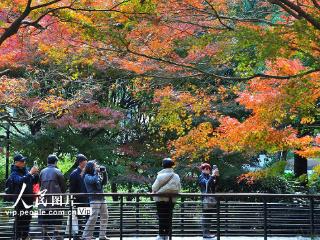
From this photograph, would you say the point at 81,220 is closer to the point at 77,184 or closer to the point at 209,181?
the point at 77,184

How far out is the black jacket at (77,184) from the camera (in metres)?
10.6

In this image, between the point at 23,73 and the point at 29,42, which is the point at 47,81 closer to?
the point at 23,73

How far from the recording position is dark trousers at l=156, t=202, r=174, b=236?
10188mm

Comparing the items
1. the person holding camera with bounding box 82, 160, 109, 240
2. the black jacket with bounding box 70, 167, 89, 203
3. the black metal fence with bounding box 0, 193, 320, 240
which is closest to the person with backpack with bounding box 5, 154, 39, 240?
the black metal fence with bounding box 0, 193, 320, 240

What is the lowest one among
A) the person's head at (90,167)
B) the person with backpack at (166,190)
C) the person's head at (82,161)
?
the person with backpack at (166,190)

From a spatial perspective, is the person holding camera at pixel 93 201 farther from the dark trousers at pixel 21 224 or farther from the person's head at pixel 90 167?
→ the dark trousers at pixel 21 224

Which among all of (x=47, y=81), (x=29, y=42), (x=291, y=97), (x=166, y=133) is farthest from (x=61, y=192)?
(x=166, y=133)

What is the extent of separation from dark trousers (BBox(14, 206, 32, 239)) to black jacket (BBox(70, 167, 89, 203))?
101cm

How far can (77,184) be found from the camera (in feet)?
35.1

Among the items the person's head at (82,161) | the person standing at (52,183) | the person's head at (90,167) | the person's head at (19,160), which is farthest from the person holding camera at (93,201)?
the person's head at (19,160)

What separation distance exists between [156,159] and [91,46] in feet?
26.8

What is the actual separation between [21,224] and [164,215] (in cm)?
250

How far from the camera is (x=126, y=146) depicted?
59.3 ft

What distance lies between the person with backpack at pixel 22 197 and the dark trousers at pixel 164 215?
2241mm
